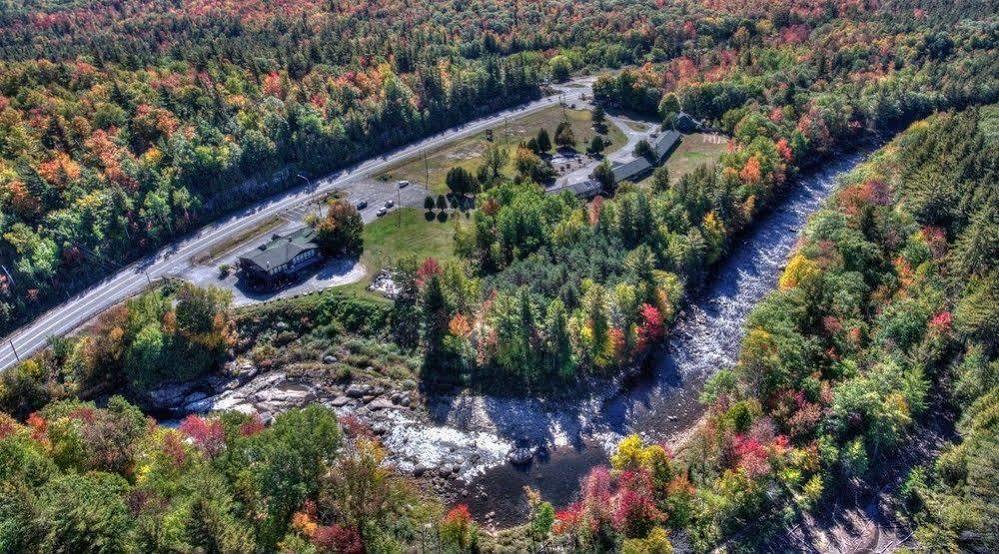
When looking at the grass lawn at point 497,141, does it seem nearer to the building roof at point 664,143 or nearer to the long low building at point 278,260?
the building roof at point 664,143

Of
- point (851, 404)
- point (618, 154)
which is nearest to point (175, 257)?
point (618, 154)

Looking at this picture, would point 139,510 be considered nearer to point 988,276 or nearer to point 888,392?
point 888,392

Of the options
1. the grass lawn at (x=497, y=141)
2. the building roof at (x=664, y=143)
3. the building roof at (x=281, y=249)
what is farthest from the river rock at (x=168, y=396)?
the building roof at (x=664, y=143)

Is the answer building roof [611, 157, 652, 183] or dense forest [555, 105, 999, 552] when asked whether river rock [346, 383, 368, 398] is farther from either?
building roof [611, 157, 652, 183]

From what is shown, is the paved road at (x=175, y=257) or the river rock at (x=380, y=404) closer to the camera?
the river rock at (x=380, y=404)

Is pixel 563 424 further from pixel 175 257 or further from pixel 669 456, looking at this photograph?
pixel 175 257

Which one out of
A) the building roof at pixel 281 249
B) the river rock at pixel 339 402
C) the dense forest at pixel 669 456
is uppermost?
the building roof at pixel 281 249
